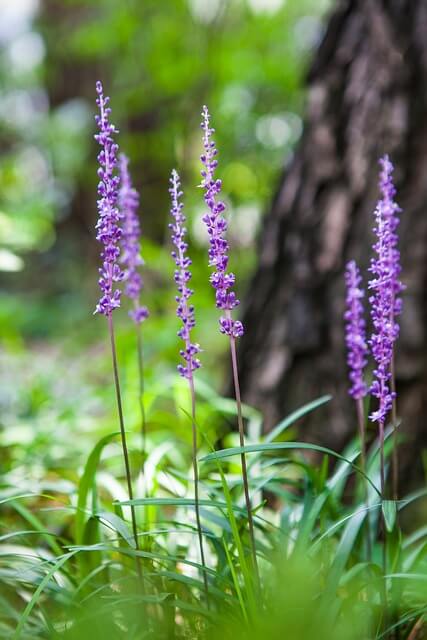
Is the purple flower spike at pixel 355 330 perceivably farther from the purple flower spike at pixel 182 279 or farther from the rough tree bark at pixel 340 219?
the rough tree bark at pixel 340 219

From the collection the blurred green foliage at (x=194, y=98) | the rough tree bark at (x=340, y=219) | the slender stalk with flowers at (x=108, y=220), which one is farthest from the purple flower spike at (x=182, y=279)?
the blurred green foliage at (x=194, y=98)

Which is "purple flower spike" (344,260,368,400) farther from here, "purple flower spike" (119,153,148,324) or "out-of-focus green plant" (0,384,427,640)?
"purple flower spike" (119,153,148,324)

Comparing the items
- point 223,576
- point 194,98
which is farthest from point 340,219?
point 194,98

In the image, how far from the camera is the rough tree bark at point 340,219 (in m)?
2.74

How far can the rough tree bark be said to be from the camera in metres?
2.74

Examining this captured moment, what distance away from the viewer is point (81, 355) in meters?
7.12

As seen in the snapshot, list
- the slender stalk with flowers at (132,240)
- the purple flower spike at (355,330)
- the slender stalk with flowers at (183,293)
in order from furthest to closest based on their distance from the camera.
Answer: the slender stalk with flowers at (132,240) → the purple flower spike at (355,330) → the slender stalk with flowers at (183,293)

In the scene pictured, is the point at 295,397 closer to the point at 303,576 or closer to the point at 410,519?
the point at 410,519

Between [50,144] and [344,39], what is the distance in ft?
22.6

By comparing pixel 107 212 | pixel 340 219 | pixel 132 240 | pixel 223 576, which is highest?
pixel 340 219

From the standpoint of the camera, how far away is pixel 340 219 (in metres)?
2.90

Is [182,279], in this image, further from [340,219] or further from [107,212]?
[340,219]

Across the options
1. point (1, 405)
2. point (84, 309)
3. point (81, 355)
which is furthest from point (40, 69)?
point (1, 405)

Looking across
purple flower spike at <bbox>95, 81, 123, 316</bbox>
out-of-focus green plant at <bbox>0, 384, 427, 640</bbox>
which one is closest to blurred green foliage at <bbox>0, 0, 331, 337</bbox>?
out-of-focus green plant at <bbox>0, 384, 427, 640</bbox>
